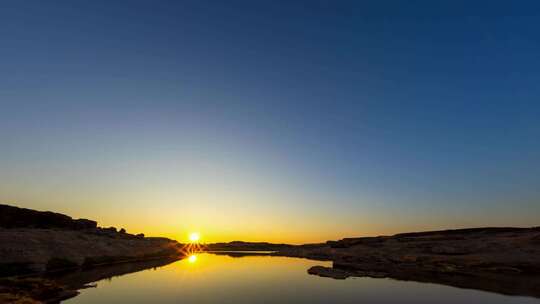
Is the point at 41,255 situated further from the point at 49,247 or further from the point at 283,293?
the point at 283,293

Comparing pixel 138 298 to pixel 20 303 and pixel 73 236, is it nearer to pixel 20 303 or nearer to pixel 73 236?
pixel 20 303

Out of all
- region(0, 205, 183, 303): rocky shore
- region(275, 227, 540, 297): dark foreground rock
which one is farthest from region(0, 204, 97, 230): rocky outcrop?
region(275, 227, 540, 297): dark foreground rock

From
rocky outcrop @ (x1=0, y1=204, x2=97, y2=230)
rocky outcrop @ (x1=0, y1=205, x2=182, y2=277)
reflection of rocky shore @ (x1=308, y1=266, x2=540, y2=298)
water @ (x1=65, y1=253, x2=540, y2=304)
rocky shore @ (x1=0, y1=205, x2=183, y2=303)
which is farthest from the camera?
rocky outcrop @ (x1=0, y1=204, x2=97, y2=230)

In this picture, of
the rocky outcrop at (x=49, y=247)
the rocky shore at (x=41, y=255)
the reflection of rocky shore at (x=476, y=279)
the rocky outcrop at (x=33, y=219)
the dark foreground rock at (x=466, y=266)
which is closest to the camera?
the rocky shore at (x=41, y=255)

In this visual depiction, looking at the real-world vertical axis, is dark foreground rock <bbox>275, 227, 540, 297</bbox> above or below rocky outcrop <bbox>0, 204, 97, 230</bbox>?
below

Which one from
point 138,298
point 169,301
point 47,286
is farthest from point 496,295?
point 47,286

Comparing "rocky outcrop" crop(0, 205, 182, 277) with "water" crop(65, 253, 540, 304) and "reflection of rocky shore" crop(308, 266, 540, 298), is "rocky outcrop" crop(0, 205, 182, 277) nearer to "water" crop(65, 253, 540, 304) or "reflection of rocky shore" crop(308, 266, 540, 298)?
"water" crop(65, 253, 540, 304)

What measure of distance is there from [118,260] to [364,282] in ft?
194

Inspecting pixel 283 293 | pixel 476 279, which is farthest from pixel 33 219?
pixel 476 279

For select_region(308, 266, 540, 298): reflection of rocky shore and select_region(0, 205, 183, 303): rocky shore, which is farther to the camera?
select_region(308, 266, 540, 298): reflection of rocky shore

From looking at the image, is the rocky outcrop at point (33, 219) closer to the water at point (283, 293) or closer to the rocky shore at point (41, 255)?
the rocky shore at point (41, 255)

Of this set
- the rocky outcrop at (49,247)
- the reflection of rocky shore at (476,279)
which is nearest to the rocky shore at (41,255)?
the rocky outcrop at (49,247)

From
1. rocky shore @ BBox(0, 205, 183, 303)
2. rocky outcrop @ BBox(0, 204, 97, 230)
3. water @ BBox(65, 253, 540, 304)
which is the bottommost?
water @ BBox(65, 253, 540, 304)

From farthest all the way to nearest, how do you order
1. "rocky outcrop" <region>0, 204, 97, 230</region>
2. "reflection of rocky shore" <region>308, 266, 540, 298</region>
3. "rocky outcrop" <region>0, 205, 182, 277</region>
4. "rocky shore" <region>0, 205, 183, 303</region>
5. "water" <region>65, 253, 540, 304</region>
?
"rocky outcrop" <region>0, 204, 97, 230</region> < "rocky outcrop" <region>0, 205, 182, 277</region> < "reflection of rocky shore" <region>308, 266, 540, 298</region> < "water" <region>65, 253, 540, 304</region> < "rocky shore" <region>0, 205, 183, 303</region>
